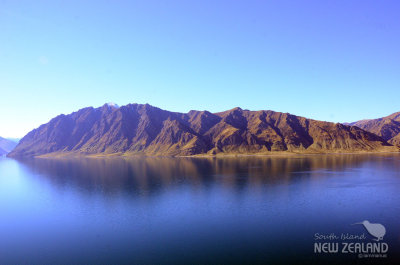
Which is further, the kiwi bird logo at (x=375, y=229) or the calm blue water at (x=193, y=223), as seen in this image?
the kiwi bird logo at (x=375, y=229)

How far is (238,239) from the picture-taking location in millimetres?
43188

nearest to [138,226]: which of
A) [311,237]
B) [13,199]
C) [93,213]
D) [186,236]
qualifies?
[186,236]

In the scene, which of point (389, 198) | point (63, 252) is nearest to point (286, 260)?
point (63, 252)

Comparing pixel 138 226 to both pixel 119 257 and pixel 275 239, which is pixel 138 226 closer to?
pixel 119 257

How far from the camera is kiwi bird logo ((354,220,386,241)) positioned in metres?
43.1

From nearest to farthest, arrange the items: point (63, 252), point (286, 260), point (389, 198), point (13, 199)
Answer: point (286, 260) < point (63, 252) < point (389, 198) < point (13, 199)

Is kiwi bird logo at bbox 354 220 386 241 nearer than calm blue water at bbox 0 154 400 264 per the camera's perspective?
No

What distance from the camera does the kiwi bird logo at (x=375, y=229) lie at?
43.1 metres

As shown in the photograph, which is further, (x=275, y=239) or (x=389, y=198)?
(x=389, y=198)

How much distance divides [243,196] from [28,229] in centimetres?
5532

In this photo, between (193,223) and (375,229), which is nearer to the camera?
(375,229)

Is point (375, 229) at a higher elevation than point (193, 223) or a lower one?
higher

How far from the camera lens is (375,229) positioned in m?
46.2

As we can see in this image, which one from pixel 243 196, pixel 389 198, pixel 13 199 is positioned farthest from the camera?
pixel 13 199
